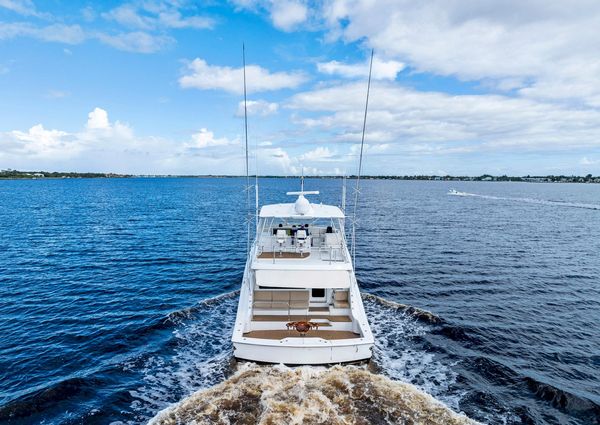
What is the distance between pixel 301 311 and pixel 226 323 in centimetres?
447

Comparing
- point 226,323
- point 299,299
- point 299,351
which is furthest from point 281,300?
point 226,323

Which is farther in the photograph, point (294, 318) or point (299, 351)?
point (294, 318)

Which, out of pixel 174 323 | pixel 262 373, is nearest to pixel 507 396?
pixel 262 373

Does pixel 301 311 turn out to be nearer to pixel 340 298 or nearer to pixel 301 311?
pixel 301 311

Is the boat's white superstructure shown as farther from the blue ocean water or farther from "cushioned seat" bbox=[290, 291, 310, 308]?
the blue ocean water

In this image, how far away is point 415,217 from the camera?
52.2 meters

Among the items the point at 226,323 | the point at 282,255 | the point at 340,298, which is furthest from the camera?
the point at 226,323

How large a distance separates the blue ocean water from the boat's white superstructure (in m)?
1.86

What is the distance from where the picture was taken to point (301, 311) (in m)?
14.5

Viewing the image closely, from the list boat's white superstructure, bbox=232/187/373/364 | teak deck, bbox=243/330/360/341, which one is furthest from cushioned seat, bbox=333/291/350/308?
teak deck, bbox=243/330/360/341

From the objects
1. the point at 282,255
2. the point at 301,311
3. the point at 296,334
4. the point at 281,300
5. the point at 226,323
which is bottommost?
the point at 226,323

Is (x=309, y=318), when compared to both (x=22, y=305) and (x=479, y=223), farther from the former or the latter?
(x=479, y=223)

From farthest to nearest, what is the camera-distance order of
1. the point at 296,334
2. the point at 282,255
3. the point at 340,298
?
the point at 282,255, the point at 340,298, the point at 296,334

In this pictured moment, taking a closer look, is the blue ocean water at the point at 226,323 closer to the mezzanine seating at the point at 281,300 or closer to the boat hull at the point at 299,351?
the boat hull at the point at 299,351
